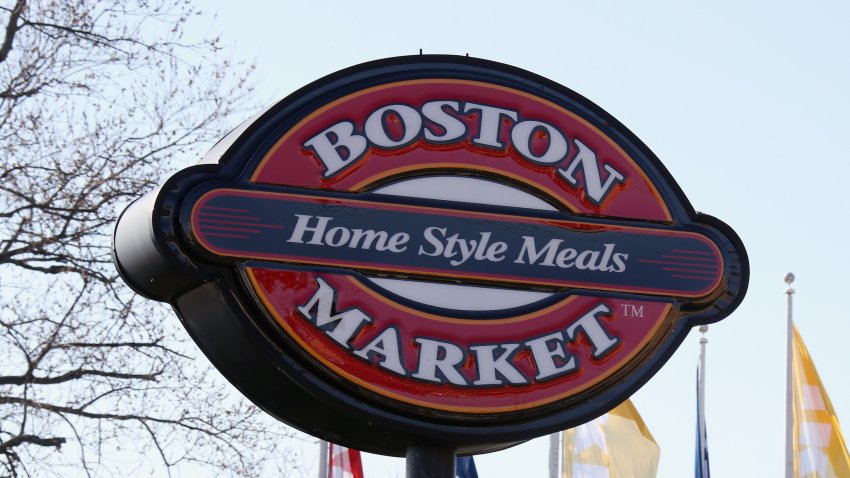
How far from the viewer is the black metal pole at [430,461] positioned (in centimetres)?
647

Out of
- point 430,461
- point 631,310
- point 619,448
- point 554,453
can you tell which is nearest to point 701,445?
point 619,448

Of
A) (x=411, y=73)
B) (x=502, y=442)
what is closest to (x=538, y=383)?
(x=502, y=442)

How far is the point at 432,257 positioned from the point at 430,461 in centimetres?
80

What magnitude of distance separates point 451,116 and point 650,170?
2.80 ft

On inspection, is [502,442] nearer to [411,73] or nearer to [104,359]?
[411,73]

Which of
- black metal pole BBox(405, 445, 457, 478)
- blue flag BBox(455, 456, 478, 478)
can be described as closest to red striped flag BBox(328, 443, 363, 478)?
blue flag BBox(455, 456, 478, 478)

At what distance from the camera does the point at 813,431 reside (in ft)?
69.4

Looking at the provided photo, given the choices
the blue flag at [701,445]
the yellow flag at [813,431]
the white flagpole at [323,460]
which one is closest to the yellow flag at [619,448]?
the blue flag at [701,445]

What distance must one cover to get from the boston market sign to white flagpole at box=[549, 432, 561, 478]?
17495 mm

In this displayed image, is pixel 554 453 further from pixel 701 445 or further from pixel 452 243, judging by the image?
pixel 452 243

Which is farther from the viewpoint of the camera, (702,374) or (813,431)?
(702,374)

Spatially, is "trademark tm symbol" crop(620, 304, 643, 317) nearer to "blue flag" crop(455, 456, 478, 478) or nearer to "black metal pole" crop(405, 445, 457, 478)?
"black metal pole" crop(405, 445, 457, 478)

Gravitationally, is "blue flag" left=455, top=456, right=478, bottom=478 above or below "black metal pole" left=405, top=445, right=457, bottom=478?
above

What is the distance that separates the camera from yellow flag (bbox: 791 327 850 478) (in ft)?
67.6
